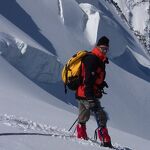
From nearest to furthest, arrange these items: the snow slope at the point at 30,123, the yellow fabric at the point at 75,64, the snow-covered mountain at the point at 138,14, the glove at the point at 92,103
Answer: the snow slope at the point at 30,123
the yellow fabric at the point at 75,64
the glove at the point at 92,103
the snow-covered mountain at the point at 138,14

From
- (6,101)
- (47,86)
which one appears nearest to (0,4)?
(47,86)

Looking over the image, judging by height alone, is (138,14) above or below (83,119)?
above

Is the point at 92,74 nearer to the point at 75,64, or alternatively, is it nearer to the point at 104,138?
the point at 75,64

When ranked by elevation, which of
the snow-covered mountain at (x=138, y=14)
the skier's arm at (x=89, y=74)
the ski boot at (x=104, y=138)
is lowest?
the ski boot at (x=104, y=138)

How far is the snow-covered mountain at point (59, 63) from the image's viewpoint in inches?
441

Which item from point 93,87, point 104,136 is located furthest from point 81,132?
point 93,87

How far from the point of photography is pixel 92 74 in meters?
6.57

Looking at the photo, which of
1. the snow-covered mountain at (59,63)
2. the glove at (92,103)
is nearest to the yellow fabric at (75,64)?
the glove at (92,103)

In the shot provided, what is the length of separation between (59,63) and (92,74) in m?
11.6

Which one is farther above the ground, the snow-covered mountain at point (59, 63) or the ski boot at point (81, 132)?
the snow-covered mountain at point (59, 63)

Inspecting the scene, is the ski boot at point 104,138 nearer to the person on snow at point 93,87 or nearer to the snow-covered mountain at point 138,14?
the person on snow at point 93,87

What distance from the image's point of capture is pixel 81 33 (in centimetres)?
2405

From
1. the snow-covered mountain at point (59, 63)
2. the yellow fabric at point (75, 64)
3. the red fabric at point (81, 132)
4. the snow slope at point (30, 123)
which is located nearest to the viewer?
the snow slope at point (30, 123)

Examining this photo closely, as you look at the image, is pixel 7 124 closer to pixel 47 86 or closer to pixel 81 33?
pixel 47 86
